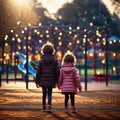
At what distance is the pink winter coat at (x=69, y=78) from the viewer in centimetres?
1231

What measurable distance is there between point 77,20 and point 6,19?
224 feet

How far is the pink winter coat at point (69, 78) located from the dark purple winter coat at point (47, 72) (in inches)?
5.8

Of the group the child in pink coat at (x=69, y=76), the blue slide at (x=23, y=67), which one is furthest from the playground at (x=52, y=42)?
the child in pink coat at (x=69, y=76)

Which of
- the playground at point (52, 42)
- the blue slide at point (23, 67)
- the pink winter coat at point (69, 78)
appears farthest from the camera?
the blue slide at point (23, 67)

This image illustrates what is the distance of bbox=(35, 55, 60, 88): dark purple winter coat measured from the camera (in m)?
12.3

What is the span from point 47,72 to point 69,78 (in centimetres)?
56

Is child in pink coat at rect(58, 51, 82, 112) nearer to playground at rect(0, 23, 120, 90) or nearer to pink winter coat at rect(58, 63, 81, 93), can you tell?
pink winter coat at rect(58, 63, 81, 93)

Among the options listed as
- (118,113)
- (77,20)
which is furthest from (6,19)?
(77,20)

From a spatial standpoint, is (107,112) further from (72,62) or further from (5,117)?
(5,117)

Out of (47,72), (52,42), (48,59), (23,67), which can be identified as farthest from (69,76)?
(52,42)

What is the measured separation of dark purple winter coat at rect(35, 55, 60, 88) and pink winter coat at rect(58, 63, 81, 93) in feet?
0.48

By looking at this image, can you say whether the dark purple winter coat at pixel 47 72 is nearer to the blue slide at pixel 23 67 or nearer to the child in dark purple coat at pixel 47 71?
the child in dark purple coat at pixel 47 71

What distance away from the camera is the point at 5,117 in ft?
36.0

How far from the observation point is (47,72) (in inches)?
486
